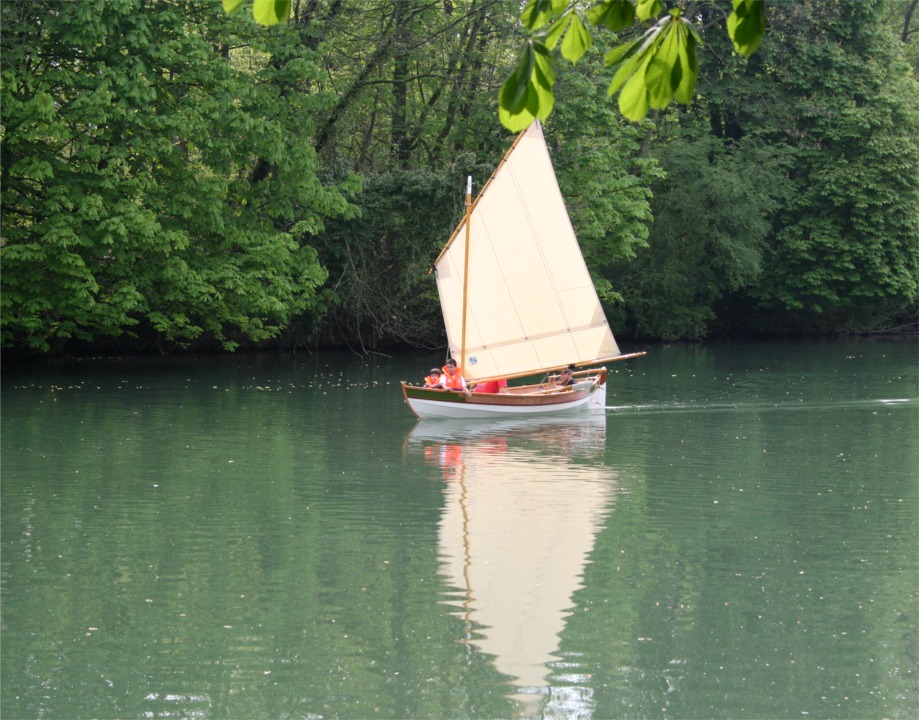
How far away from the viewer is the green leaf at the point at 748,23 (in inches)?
140

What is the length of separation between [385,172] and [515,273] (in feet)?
43.3

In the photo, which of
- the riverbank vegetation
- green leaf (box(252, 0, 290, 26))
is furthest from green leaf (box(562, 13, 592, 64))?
the riverbank vegetation

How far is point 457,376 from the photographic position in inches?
926

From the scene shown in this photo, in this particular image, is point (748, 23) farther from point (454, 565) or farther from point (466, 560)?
point (466, 560)

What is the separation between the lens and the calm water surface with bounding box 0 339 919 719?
825 centimetres

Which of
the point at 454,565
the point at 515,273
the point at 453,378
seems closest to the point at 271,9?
the point at 454,565

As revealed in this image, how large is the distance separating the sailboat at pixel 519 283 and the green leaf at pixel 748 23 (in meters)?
19.8

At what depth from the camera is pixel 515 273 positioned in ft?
79.7

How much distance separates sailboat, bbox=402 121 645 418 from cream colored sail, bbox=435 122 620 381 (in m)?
0.02

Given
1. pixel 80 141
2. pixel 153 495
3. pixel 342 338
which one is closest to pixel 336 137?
pixel 342 338

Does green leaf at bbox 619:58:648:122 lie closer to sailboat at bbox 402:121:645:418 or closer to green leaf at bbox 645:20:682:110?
green leaf at bbox 645:20:682:110

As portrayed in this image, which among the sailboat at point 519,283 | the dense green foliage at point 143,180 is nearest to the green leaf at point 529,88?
the sailboat at point 519,283

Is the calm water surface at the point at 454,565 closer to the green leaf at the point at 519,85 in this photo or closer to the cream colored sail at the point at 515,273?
the cream colored sail at the point at 515,273

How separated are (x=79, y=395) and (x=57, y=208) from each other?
4.60 meters
